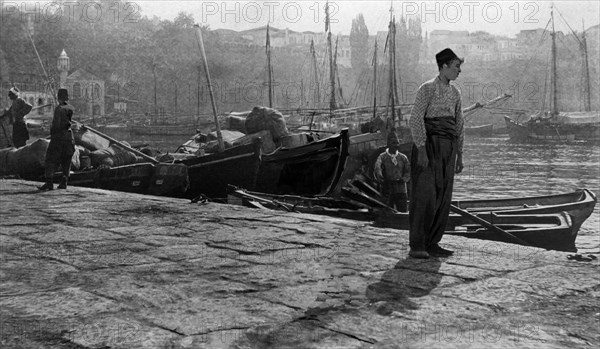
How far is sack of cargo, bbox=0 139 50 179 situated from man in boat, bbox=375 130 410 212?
678cm

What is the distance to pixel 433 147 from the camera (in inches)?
202

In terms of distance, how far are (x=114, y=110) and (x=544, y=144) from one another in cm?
4123

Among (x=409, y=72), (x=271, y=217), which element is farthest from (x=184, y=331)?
(x=409, y=72)

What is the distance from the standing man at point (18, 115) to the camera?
47.6 feet

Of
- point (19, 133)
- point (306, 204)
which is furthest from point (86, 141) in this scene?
point (306, 204)

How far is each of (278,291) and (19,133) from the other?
502 inches

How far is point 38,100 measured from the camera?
194 feet

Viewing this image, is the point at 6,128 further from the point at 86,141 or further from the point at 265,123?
the point at 265,123

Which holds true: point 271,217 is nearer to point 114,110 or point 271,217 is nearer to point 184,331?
point 184,331

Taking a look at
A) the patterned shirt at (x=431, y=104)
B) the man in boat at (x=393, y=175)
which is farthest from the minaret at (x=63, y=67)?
the patterned shirt at (x=431, y=104)

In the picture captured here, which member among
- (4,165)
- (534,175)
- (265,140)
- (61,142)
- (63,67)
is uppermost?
(63,67)

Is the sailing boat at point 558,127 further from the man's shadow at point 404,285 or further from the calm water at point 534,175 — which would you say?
the man's shadow at point 404,285

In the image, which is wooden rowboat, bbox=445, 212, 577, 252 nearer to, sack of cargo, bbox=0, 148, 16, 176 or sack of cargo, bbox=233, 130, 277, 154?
sack of cargo, bbox=0, 148, 16, 176

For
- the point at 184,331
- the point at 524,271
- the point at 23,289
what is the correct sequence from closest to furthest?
1. the point at 184,331
2. the point at 23,289
3. the point at 524,271
